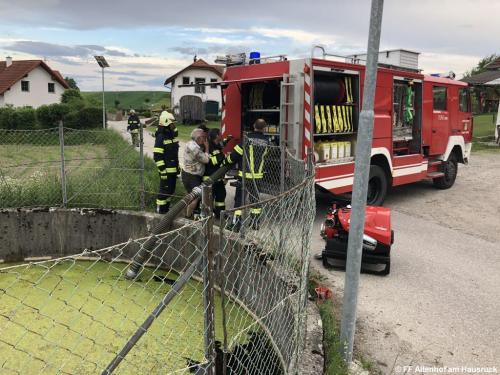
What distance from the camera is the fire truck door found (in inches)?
368

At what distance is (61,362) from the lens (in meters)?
3.74

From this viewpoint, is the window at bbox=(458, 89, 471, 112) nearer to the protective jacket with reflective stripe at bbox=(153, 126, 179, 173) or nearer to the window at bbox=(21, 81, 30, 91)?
the protective jacket with reflective stripe at bbox=(153, 126, 179, 173)

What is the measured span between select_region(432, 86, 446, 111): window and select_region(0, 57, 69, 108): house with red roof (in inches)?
1579

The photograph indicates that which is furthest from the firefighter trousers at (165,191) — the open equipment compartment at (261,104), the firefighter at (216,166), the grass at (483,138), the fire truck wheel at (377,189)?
the grass at (483,138)

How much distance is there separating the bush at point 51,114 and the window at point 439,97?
21566 millimetres

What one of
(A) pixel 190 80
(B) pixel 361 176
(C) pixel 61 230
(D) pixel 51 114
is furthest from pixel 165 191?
(A) pixel 190 80

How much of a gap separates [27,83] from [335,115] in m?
42.5

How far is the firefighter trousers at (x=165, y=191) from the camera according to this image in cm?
695

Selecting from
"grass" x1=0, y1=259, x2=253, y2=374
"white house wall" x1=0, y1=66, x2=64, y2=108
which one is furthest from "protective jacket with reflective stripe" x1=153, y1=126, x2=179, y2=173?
"white house wall" x1=0, y1=66, x2=64, y2=108

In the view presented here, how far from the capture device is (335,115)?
24.1 ft

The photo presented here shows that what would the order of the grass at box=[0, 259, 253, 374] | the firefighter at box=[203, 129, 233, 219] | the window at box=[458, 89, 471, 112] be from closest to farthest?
1. the grass at box=[0, 259, 253, 374]
2. the firefighter at box=[203, 129, 233, 219]
3. the window at box=[458, 89, 471, 112]

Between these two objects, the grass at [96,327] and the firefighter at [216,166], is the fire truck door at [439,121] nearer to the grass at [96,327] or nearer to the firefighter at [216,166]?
the firefighter at [216,166]

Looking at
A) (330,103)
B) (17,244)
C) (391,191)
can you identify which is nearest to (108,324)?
(17,244)

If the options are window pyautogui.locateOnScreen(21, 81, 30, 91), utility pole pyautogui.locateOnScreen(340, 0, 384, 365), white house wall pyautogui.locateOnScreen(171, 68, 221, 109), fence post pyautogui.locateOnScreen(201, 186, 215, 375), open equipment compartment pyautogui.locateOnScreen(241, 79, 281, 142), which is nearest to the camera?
fence post pyautogui.locateOnScreen(201, 186, 215, 375)
